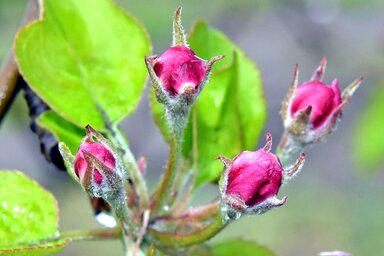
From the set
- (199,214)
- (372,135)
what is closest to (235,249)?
(199,214)

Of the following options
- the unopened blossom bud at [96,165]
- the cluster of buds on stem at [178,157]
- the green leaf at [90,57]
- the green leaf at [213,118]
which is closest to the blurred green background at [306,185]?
the green leaf at [213,118]

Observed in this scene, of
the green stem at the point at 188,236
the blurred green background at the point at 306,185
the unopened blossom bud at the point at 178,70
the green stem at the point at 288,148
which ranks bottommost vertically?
the blurred green background at the point at 306,185

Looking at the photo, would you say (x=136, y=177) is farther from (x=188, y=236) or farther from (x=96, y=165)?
(x=96, y=165)

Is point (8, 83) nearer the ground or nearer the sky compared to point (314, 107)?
nearer the ground

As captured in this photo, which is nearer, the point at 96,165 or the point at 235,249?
the point at 96,165

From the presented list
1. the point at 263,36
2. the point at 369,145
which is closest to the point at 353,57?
the point at 263,36

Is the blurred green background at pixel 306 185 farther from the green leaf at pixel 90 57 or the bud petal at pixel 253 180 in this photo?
the bud petal at pixel 253 180

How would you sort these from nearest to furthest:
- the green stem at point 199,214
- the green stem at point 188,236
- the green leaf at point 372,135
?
the green stem at point 188,236 → the green stem at point 199,214 → the green leaf at point 372,135

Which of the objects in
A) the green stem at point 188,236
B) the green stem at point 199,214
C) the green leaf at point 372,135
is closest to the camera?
the green stem at point 188,236
